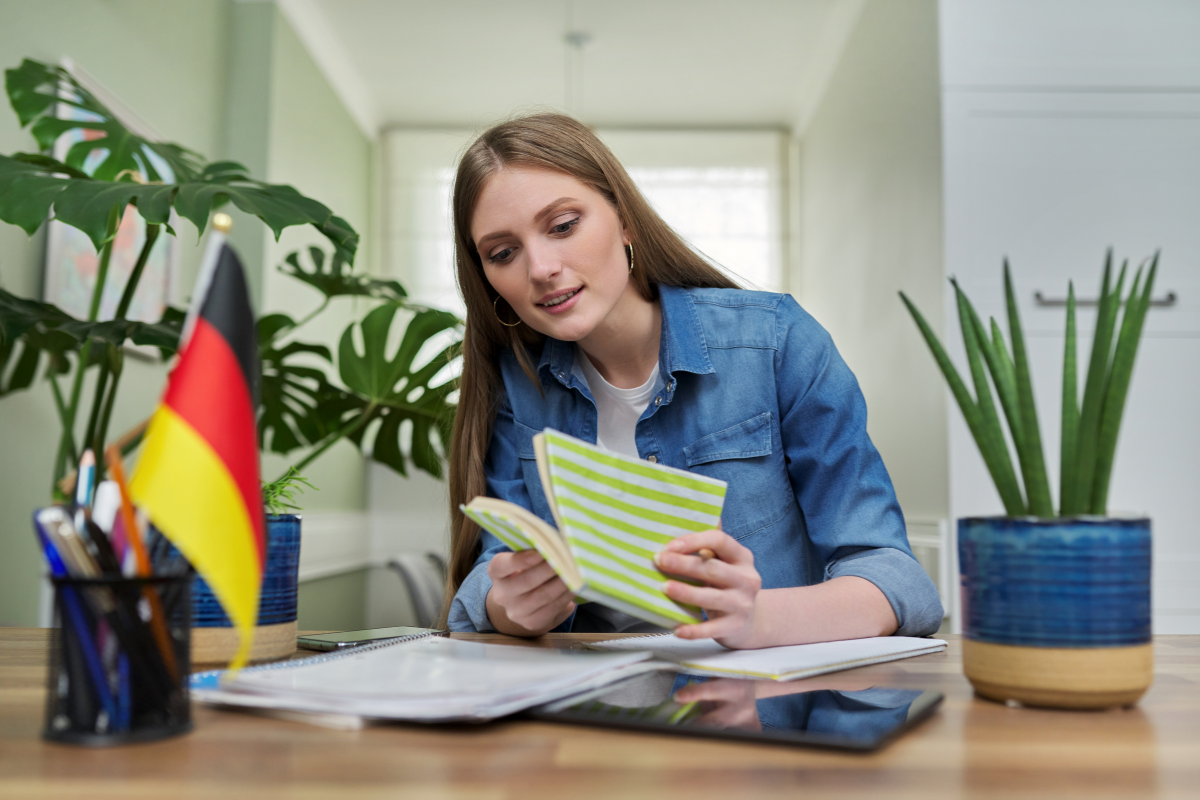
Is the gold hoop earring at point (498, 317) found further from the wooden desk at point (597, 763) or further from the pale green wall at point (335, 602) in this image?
the pale green wall at point (335, 602)

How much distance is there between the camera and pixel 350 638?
886mm

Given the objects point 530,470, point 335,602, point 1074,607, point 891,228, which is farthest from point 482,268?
point 335,602

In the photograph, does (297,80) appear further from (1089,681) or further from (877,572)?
(1089,681)

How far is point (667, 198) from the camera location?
5117 millimetres

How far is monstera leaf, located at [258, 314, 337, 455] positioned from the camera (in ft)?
6.89

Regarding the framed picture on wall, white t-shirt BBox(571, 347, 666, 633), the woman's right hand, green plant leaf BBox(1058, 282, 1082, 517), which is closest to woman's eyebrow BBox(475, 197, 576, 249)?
white t-shirt BBox(571, 347, 666, 633)

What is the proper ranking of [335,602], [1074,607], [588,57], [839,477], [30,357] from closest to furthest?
[1074,607] → [839,477] → [30,357] → [335,602] → [588,57]

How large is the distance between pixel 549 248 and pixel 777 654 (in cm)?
61

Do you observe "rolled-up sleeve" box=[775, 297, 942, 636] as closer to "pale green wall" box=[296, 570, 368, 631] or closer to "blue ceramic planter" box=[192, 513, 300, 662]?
"blue ceramic planter" box=[192, 513, 300, 662]

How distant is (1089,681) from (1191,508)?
2.22 metres

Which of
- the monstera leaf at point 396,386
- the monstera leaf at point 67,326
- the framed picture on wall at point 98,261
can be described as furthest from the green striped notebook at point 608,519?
the framed picture on wall at point 98,261

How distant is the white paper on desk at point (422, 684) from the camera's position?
1.79 ft

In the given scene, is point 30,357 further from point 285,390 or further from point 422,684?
point 422,684

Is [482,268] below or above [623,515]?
above
